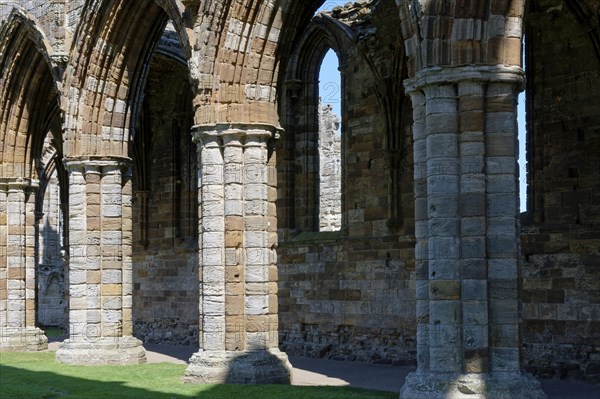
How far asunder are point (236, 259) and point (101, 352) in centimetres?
364

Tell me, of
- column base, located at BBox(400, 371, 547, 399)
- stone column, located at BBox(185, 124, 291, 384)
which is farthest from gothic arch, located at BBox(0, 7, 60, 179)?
column base, located at BBox(400, 371, 547, 399)

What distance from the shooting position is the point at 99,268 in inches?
556

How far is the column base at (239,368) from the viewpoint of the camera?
36.1ft

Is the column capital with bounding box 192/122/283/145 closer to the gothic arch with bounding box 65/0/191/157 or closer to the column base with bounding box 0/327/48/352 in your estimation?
the gothic arch with bounding box 65/0/191/157

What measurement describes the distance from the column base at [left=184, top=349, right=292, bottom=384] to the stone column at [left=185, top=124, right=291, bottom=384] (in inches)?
0.4

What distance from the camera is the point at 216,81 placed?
37.9ft

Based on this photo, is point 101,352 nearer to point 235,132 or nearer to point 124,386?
point 124,386

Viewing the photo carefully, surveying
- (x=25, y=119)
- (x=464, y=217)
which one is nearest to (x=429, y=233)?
(x=464, y=217)

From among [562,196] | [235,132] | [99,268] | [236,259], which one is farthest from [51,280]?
[562,196]

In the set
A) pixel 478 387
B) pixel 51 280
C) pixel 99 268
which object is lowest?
pixel 478 387

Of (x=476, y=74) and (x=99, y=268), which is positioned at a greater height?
(x=476, y=74)

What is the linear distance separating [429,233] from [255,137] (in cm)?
340

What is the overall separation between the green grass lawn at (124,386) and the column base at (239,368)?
20 centimetres

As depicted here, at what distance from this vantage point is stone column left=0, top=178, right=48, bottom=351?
Result: 16734 mm
